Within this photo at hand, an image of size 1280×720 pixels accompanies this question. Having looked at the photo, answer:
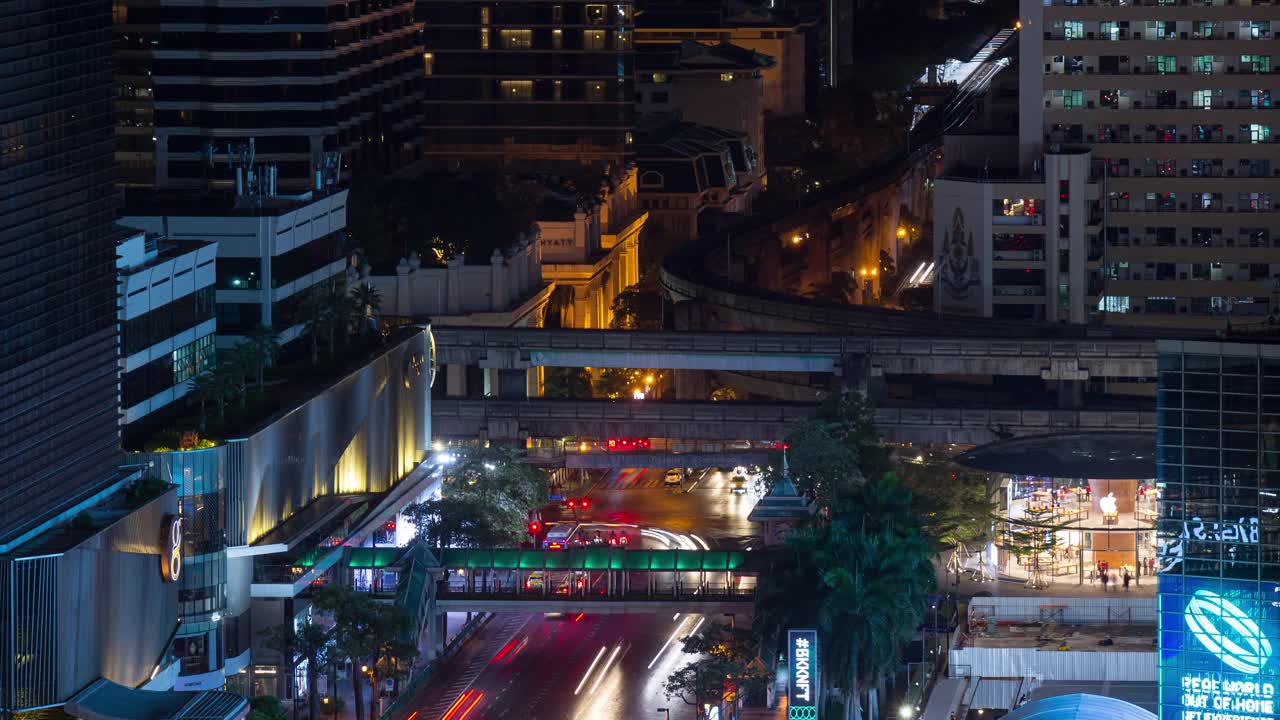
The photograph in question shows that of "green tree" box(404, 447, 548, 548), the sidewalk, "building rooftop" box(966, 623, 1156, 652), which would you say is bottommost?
the sidewalk

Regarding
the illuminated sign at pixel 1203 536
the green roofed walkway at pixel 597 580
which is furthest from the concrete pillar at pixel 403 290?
the illuminated sign at pixel 1203 536

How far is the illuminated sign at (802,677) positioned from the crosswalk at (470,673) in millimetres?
17085

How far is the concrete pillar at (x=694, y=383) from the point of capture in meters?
197

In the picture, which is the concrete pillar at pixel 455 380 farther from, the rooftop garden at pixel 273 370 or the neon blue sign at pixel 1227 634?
the neon blue sign at pixel 1227 634

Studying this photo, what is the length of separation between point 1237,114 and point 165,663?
369 feet

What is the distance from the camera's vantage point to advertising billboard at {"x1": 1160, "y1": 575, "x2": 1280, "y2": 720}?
97.4 meters

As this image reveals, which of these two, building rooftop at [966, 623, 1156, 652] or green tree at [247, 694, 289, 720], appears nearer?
green tree at [247, 694, 289, 720]

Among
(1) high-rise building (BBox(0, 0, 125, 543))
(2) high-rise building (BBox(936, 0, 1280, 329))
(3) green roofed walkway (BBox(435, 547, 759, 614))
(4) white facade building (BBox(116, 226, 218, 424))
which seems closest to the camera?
(1) high-rise building (BBox(0, 0, 125, 543))

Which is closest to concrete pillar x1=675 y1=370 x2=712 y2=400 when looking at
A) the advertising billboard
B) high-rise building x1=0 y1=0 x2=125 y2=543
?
high-rise building x1=0 y1=0 x2=125 y2=543

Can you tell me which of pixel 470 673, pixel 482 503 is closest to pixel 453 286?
pixel 482 503

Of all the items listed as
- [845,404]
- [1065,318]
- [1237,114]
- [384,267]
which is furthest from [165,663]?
[1237,114]

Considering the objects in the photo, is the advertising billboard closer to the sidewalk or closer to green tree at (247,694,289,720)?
green tree at (247,694,289,720)

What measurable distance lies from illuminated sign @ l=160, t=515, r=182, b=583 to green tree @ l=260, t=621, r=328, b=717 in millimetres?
7590

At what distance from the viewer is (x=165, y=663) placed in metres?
110
